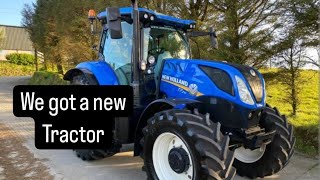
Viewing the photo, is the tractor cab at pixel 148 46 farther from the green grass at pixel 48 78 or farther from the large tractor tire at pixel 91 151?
the green grass at pixel 48 78

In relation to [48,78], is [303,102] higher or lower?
lower

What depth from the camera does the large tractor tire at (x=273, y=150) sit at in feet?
13.4

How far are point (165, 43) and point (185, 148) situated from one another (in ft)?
5.60

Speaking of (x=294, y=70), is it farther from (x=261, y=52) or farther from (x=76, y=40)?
(x=76, y=40)

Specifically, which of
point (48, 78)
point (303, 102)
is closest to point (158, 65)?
point (303, 102)

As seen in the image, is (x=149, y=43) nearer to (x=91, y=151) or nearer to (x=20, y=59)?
(x=91, y=151)

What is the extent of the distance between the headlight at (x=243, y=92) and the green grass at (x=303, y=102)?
2.69 meters

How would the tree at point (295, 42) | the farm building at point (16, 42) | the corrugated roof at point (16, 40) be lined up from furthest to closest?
1. the corrugated roof at point (16, 40)
2. the farm building at point (16, 42)
3. the tree at point (295, 42)

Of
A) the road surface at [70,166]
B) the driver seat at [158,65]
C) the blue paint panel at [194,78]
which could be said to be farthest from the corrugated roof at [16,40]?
the blue paint panel at [194,78]

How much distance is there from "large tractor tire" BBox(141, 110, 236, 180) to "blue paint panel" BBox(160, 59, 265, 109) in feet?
1.48

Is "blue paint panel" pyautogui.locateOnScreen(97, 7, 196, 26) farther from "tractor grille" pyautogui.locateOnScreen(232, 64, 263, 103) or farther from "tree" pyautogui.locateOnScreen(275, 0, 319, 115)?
"tree" pyautogui.locateOnScreen(275, 0, 319, 115)

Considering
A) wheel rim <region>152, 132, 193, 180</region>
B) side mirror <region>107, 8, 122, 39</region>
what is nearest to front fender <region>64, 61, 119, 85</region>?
side mirror <region>107, 8, 122, 39</region>

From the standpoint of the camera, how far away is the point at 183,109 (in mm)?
3668

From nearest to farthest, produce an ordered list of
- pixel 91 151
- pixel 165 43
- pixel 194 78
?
1. pixel 194 78
2. pixel 165 43
3. pixel 91 151
